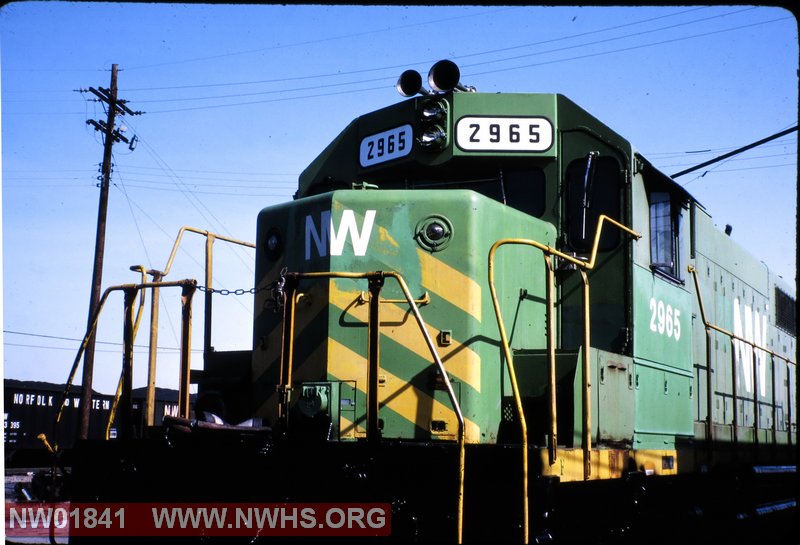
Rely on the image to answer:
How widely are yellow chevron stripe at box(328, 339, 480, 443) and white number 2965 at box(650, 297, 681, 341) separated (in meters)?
1.94

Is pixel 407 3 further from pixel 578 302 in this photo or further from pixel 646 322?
pixel 646 322

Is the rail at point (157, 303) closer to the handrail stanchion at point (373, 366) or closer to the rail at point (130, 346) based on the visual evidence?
the rail at point (130, 346)

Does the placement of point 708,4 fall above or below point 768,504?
above

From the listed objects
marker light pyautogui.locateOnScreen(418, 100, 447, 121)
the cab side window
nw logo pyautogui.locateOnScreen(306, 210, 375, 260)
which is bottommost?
nw logo pyautogui.locateOnScreen(306, 210, 375, 260)

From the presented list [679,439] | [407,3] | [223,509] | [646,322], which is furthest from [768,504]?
[407,3]

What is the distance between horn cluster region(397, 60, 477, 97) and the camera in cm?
630

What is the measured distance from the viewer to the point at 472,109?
623 cm

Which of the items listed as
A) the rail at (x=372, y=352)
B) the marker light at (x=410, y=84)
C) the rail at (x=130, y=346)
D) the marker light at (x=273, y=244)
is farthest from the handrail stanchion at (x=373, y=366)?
the marker light at (x=410, y=84)

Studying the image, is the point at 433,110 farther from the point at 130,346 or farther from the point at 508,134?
the point at 130,346

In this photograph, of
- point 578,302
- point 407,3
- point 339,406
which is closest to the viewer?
point 407,3

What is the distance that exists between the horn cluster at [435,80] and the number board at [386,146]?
0.28 m

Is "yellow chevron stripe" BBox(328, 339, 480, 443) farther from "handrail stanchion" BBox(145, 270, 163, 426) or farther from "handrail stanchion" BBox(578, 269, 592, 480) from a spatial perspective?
"handrail stanchion" BBox(145, 270, 163, 426)

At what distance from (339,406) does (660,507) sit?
279 cm

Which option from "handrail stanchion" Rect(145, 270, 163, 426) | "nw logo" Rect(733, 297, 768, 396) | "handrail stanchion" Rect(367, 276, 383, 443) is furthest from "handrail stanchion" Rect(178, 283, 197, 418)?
"nw logo" Rect(733, 297, 768, 396)
